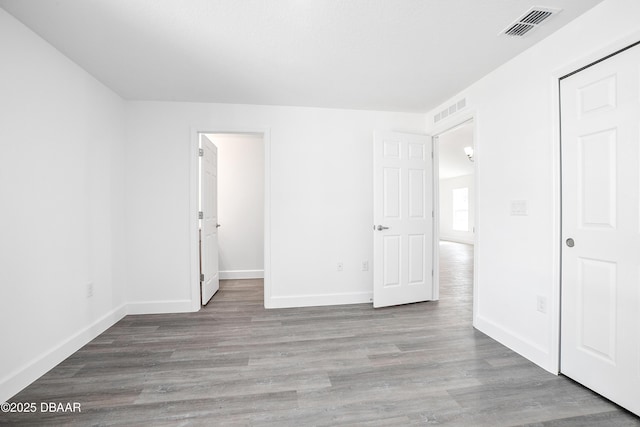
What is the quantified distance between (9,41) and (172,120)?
4.82 ft

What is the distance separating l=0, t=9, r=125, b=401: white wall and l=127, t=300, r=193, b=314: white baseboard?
0.28m

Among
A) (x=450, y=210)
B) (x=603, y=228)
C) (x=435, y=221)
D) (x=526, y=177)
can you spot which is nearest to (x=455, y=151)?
(x=435, y=221)

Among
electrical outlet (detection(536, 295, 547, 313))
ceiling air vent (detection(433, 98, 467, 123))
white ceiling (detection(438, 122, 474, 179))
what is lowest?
electrical outlet (detection(536, 295, 547, 313))

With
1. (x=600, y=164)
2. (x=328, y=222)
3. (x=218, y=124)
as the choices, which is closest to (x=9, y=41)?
(x=218, y=124)

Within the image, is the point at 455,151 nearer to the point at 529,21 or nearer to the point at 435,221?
the point at 435,221

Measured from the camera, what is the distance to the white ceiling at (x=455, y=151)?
5.55m

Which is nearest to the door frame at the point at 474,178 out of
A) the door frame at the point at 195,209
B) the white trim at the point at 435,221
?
the white trim at the point at 435,221

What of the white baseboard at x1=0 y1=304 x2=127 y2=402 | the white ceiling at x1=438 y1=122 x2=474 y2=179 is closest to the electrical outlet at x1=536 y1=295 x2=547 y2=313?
the white ceiling at x1=438 y1=122 x2=474 y2=179

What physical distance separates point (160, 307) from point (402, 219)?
303 cm

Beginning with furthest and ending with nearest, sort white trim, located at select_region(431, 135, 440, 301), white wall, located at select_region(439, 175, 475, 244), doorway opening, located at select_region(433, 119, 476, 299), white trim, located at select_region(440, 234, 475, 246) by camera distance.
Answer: white wall, located at select_region(439, 175, 475, 244), white trim, located at select_region(440, 234, 475, 246), doorway opening, located at select_region(433, 119, 476, 299), white trim, located at select_region(431, 135, 440, 301)

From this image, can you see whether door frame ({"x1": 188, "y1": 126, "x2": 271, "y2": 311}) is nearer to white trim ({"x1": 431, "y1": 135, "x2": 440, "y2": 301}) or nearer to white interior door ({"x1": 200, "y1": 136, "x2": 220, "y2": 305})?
white interior door ({"x1": 200, "y1": 136, "x2": 220, "y2": 305})

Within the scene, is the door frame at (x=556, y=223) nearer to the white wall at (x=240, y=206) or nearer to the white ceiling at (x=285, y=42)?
the white ceiling at (x=285, y=42)

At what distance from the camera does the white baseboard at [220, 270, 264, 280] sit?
482 cm

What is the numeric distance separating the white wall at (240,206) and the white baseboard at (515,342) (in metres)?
3.43
